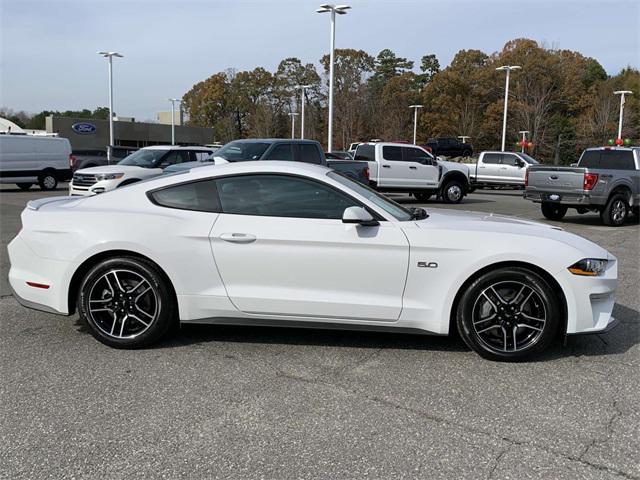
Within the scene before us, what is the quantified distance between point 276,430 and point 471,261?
1.88 metres

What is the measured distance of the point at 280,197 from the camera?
14.6 ft

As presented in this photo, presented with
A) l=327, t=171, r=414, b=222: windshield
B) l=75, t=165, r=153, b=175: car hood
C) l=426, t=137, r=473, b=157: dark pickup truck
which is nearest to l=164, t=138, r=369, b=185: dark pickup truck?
l=75, t=165, r=153, b=175: car hood

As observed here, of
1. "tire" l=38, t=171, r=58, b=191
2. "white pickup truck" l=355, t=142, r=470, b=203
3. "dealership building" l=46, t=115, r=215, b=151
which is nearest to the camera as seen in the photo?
"white pickup truck" l=355, t=142, r=470, b=203

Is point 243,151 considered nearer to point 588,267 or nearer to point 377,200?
point 377,200

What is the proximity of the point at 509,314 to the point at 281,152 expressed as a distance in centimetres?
906

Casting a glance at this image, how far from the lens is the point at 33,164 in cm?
→ 2262

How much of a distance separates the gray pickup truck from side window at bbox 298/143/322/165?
534cm

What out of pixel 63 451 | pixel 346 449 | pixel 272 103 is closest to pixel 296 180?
pixel 346 449

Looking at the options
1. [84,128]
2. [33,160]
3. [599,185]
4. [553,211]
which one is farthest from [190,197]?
[84,128]

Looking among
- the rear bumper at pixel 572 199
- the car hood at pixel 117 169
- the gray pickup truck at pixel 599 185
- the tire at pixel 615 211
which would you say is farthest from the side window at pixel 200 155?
the tire at pixel 615 211

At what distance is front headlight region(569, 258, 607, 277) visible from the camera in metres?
4.16

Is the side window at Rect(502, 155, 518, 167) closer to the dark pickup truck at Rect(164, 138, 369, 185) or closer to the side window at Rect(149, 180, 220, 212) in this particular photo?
the dark pickup truck at Rect(164, 138, 369, 185)

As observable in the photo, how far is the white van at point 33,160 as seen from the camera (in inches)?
856

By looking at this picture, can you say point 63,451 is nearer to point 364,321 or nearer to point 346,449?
point 346,449
